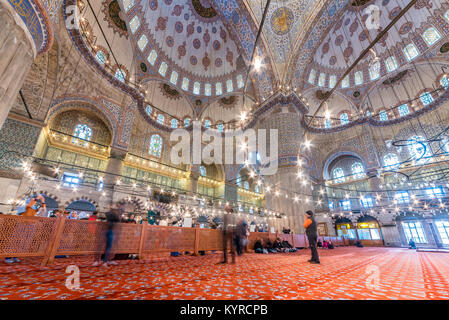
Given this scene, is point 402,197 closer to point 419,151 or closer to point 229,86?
point 419,151

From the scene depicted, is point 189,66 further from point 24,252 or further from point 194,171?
point 24,252

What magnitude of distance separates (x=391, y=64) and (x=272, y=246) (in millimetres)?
16621

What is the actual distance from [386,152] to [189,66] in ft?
58.2

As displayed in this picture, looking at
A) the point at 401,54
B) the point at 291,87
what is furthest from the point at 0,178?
the point at 401,54

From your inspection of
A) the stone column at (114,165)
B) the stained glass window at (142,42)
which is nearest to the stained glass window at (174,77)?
the stained glass window at (142,42)

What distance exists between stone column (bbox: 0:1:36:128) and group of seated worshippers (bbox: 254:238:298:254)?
7399 mm

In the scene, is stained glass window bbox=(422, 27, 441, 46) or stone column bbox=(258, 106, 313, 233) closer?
stone column bbox=(258, 106, 313, 233)

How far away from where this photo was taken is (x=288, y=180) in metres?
9.17

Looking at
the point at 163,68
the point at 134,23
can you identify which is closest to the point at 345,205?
the point at 163,68

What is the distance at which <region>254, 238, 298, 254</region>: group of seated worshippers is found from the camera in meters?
6.57

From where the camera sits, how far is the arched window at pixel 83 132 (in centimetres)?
1094

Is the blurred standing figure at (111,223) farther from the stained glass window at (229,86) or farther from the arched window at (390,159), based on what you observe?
the arched window at (390,159)

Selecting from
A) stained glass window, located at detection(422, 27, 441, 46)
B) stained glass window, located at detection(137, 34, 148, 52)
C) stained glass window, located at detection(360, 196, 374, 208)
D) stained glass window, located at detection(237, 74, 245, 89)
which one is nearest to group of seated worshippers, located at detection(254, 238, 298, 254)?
stained glass window, located at detection(360, 196, 374, 208)

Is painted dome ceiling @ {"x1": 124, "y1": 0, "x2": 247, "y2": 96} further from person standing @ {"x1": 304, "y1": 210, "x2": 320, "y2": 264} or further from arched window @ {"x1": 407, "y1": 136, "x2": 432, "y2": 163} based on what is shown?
person standing @ {"x1": 304, "y1": 210, "x2": 320, "y2": 264}
